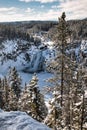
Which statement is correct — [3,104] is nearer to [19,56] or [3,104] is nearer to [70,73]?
[70,73]

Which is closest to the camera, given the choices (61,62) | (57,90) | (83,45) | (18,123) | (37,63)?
(18,123)

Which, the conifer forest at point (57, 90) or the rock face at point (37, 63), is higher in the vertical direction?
the conifer forest at point (57, 90)

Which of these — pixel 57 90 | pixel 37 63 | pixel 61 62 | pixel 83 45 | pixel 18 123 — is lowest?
pixel 37 63

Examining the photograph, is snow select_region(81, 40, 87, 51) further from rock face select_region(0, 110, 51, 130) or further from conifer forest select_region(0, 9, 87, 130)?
rock face select_region(0, 110, 51, 130)

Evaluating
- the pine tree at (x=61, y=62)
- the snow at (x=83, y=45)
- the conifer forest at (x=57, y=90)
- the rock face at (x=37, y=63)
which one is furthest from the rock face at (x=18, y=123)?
the snow at (x=83, y=45)

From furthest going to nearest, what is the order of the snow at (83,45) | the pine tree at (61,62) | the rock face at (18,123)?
the snow at (83,45) → the pine tree at (61,62) → the rock face at (18,123)

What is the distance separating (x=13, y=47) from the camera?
160250 millimetres

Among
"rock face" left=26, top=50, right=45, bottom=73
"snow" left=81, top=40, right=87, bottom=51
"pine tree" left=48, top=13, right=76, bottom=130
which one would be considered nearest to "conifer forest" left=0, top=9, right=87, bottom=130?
"pine tree" left=48, top=13, right=76, bottom=130

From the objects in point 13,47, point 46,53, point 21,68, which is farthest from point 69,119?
point 13,47

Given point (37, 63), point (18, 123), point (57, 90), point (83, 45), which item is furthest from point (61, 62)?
point (83, 45)

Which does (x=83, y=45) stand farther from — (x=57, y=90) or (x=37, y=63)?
(x=57, y=90)

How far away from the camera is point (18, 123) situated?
7531 mm

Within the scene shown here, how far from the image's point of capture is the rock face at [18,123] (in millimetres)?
7266

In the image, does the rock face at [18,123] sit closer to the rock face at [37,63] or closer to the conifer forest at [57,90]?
the conifer forest at [57,90]
